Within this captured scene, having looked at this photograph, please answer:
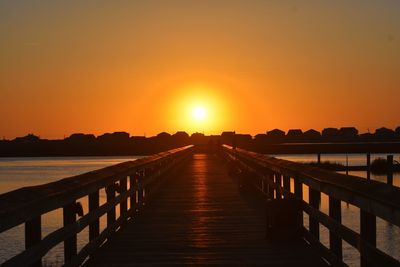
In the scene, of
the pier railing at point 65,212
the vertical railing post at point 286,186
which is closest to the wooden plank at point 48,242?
the pier railing at point 65,212

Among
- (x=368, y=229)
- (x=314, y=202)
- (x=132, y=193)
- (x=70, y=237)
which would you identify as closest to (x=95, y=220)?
(x=70, y=237)

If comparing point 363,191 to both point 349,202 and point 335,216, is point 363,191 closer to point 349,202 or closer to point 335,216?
point 349,202

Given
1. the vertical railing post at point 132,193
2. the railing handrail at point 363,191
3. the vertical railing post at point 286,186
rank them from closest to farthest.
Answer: the railing handrail at point 363,191 → the vertical railing post at point 286,186 → the vertical railing post at point 132,193

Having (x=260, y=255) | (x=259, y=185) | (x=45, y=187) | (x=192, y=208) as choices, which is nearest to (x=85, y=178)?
(x=45, y=187)

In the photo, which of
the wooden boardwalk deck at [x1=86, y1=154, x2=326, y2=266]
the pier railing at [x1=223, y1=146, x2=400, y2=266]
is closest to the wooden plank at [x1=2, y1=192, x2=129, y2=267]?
the wooden boardwalk deck at [x1=86, y1=154, x2=326, y2=266]

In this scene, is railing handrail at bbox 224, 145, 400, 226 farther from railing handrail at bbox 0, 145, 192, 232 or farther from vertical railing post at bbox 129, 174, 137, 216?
vertical railing post at bbox 129, 174, 137, 216

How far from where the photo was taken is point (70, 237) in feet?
25.1

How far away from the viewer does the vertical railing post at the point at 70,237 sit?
731cm

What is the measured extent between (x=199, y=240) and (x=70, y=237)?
3030 mm

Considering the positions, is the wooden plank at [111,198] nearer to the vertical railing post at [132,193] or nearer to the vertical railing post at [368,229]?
the vertical railing post at [132,193]

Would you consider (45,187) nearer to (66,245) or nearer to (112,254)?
(66,245)

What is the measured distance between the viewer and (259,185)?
62.9ft

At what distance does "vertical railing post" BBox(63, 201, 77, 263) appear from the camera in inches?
288

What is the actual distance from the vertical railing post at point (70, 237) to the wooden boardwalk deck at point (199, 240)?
81cm
